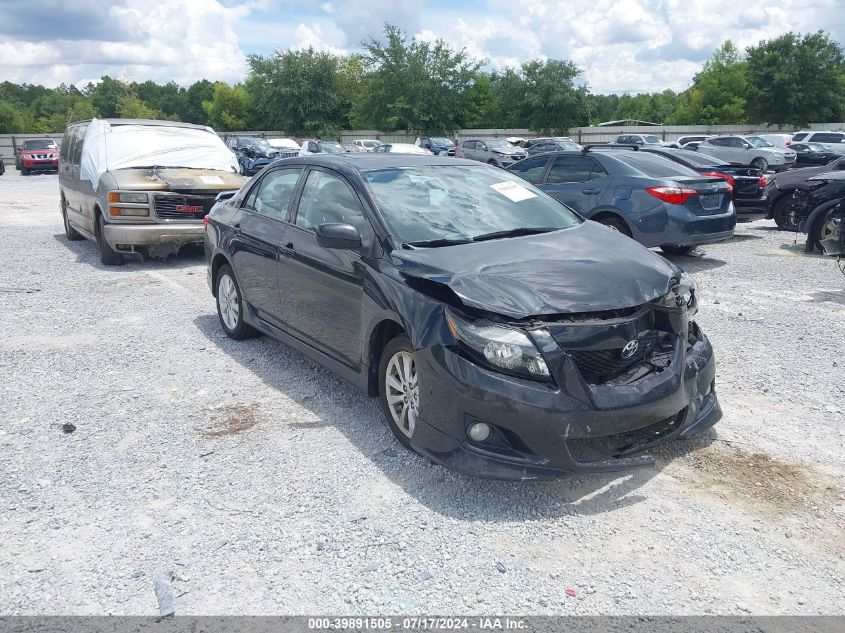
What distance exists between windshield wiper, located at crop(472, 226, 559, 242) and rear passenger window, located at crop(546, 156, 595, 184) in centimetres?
571

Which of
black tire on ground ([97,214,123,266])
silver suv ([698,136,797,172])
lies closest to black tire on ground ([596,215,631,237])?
black tire on ground ([97,214,123,266])

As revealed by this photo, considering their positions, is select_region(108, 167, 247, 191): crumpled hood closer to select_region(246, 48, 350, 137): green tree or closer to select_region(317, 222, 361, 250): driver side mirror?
select_region(317, 222, 361, 250): driver side mirror

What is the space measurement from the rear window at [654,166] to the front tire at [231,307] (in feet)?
19.5

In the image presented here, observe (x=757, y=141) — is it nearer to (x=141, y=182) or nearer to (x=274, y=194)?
(x=141, y=182)

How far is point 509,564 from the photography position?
3.29m

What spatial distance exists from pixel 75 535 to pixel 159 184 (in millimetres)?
7688

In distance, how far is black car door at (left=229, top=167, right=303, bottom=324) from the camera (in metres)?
5.78

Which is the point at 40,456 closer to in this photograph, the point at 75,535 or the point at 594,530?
the point at 75,535

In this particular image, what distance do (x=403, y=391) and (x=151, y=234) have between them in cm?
709

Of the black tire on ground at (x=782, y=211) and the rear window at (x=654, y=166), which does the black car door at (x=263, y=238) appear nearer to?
the rear window at (x=654, y=166)

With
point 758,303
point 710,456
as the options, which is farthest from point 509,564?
point 758,303

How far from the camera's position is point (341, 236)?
4.61 m

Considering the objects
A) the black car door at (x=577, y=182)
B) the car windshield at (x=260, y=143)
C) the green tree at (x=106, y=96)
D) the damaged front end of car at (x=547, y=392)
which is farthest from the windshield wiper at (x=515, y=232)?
the green tree at (x=106, y=96)

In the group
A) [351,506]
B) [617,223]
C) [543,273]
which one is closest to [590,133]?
[617,223]
